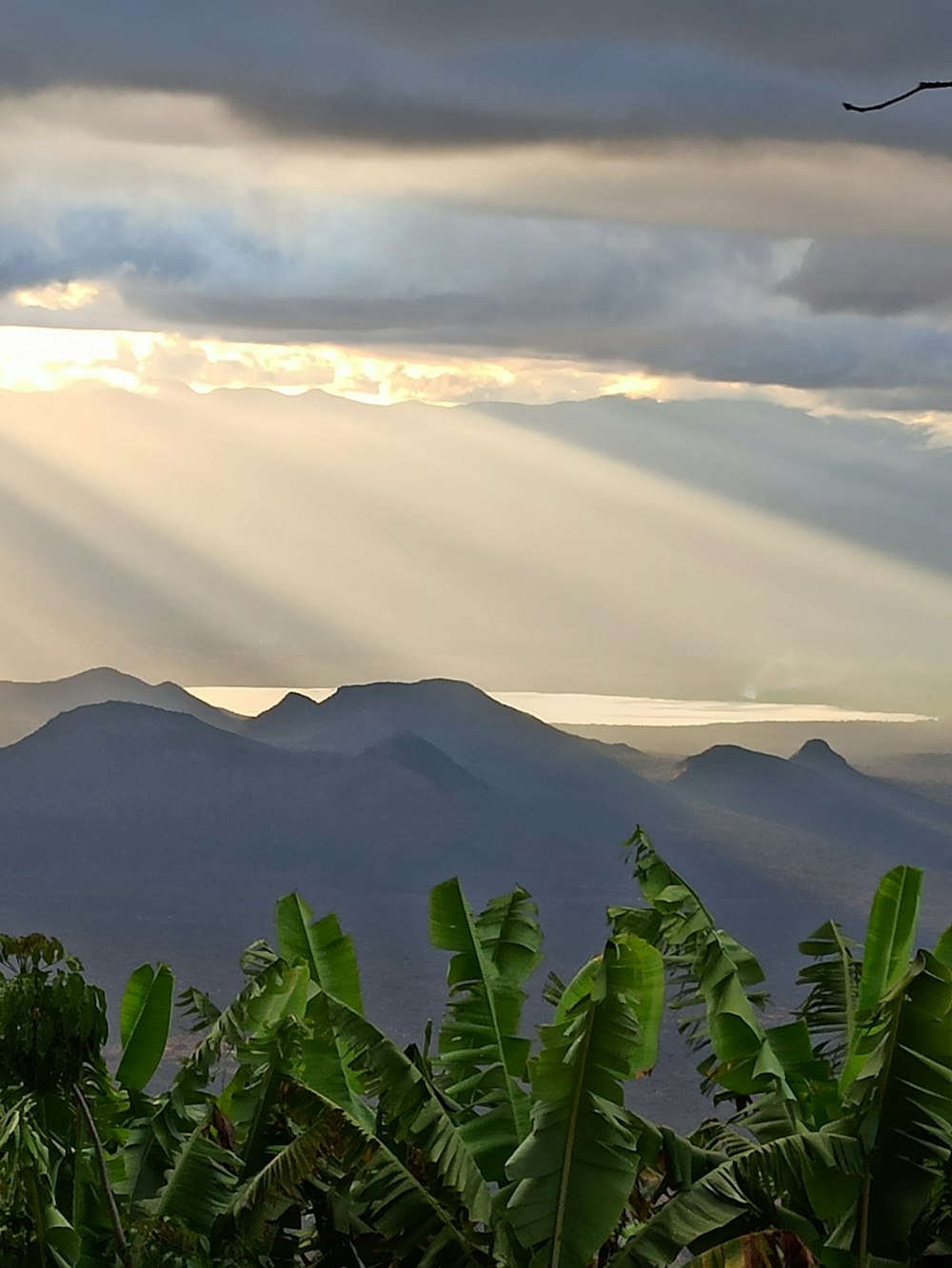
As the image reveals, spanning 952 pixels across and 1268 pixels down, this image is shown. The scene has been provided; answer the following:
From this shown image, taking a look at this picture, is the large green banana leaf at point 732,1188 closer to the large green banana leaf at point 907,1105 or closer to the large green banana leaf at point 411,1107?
the large green banana leaf at point 907,1105

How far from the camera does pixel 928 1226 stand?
979 cm

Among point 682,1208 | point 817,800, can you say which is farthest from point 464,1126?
point 817,800

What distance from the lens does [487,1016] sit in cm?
1111

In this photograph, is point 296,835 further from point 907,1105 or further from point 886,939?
point 907,1105

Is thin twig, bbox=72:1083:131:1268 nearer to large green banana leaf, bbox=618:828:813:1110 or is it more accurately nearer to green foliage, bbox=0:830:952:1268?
green foliage, bbox=0:830:952:1268

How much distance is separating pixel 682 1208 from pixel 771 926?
121820 mm

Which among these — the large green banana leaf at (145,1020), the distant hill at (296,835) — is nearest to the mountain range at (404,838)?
the distant hill at (296,835)

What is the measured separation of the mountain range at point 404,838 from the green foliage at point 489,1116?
A: 89.5 m

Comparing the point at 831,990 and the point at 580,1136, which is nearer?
the point at 580,1136

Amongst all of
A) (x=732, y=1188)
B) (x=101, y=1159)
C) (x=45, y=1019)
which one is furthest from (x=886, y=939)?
(x=45, y=1019)

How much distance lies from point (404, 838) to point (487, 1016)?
556 ft

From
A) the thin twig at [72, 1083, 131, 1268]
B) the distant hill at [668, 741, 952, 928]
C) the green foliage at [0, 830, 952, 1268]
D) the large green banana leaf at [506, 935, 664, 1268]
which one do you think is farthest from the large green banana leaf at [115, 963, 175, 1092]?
the distant hill at [668, 741, 952, 928]

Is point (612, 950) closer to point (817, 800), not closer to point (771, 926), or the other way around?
point (771, 926)

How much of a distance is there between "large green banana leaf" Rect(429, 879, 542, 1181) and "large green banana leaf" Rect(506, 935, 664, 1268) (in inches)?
57.0
